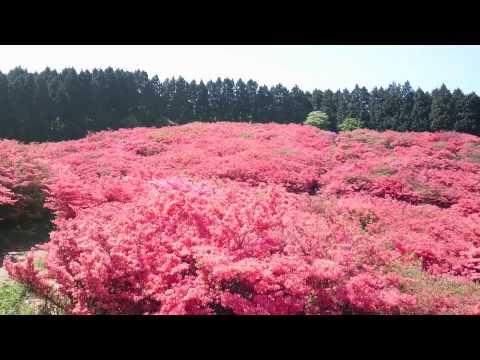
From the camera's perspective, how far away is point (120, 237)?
5152mm

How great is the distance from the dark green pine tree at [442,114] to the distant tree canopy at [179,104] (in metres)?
0.08

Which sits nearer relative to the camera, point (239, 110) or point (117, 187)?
point (117, 187)

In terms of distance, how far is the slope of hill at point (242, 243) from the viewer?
4.74 m

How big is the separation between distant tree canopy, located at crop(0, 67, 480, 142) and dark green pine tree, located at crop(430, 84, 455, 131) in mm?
77

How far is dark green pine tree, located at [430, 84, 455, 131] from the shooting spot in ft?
112

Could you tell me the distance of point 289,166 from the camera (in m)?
13.4
